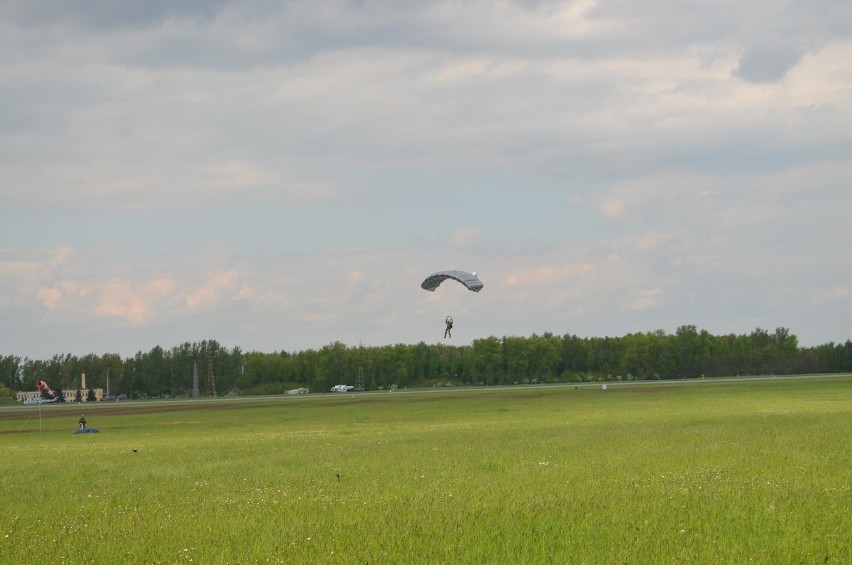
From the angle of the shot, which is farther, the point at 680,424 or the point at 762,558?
the point at 680,424

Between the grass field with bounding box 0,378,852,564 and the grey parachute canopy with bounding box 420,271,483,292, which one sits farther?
the grey parachute canopy with bounding box 420,271,483,292

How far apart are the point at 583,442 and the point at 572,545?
1758 cm

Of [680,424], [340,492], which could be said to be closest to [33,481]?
[340,492]

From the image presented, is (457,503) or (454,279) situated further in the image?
(454,279)

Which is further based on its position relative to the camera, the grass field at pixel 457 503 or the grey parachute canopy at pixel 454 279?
the grey parachute canopy at pixel 454 279

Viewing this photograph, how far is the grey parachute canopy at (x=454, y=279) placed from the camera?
5488cm

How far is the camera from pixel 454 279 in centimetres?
5709

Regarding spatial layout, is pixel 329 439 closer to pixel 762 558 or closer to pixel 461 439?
pixel 461 439

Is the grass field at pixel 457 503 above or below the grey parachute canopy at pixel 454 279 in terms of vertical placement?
below

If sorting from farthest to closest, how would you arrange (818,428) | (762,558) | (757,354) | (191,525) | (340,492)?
1. (757,354)
2. (818,428)
3. (340,492)
4. (191,525)
5. (762,558)

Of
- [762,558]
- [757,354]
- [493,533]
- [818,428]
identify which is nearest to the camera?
[762,558]

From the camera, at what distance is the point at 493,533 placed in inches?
594

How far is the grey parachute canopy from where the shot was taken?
54.9 meters

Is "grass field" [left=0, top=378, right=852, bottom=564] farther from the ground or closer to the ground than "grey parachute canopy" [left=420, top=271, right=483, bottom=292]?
closer to the ground
